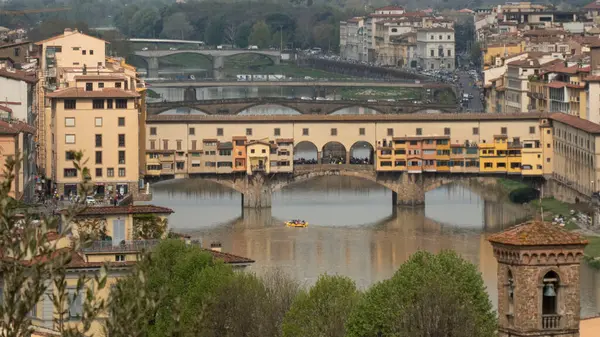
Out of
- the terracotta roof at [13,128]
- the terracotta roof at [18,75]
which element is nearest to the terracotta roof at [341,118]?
the terracotta roof at [18,75]

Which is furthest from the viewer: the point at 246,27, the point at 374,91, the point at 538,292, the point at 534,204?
the point at 246,27

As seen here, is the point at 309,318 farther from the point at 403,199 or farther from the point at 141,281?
the point at 403,199

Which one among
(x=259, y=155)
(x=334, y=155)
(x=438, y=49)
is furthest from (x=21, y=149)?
(x=438, y=49)

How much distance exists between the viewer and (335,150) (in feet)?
197

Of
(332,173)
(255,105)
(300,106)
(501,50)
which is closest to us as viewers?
(332,173)

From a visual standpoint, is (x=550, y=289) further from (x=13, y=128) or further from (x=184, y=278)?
(x=13, y=128)

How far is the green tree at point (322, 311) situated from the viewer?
20547 millimetres

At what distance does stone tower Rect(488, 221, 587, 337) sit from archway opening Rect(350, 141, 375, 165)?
35918mm

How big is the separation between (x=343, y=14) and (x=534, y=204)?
90921mm

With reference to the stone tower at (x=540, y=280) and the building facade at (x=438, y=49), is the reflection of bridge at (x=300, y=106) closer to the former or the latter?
the building facade at (x=438, y=49)

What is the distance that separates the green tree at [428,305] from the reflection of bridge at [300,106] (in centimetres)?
4964

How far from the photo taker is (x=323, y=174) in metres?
51.0

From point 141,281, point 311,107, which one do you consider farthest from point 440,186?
point 141,281

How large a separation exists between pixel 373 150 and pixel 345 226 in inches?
350
